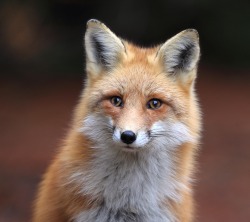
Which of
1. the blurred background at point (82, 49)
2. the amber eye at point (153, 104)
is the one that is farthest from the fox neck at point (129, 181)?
the blurred background at point (82, 49)

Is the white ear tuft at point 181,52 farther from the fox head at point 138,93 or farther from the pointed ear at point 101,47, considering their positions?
the pointed ear at point 101,47

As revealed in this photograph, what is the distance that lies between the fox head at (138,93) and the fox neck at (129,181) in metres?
0.11

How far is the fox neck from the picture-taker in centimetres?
584

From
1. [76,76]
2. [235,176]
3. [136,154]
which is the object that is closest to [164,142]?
[136,154]

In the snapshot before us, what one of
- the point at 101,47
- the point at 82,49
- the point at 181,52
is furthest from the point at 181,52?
the point at 82,49

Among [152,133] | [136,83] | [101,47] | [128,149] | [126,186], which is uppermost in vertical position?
[101,47]

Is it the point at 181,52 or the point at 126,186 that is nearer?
the point at 126,186

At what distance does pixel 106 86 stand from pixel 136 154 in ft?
2.08

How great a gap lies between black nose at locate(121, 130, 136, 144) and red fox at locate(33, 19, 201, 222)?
0.59 ft

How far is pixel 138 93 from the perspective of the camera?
5.70 m

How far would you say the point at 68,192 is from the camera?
5.89 meters

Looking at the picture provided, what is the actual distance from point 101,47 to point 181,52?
714mm

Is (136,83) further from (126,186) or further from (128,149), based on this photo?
(126,186)

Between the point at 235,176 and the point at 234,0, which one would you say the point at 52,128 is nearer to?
the point at 235,176
